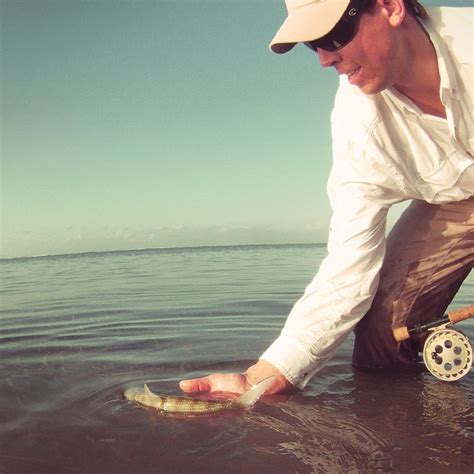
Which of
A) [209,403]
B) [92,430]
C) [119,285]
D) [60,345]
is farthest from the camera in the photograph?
[119,285]

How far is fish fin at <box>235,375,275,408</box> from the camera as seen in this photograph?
3.07 meters

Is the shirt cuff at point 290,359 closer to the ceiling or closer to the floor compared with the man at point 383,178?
closer to the floor

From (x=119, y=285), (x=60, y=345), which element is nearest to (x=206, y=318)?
(x=60, y=345)

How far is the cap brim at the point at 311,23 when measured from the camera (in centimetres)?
293

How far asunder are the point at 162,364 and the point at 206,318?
2.04m

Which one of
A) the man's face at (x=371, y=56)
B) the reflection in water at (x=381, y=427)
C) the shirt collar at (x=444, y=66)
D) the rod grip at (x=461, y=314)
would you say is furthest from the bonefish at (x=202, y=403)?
the shirt collar at (x=444, y=66)

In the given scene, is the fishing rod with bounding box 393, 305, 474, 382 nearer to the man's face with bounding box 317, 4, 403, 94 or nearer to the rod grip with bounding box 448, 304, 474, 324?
the rod grip with bounding box 448, 304, 474, 324

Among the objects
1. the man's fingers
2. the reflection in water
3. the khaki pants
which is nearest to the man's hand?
the man's fingers

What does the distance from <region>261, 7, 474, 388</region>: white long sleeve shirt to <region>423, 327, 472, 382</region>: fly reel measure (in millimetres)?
529

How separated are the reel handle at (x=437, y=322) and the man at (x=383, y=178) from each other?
0.10 meters

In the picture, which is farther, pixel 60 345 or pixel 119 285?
pixel 119 285

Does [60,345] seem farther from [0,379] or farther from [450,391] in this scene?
[450,391]

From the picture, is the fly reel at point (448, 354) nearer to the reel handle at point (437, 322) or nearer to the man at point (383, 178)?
the reel handle at point (437, 322)

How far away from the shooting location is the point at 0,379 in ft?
12.4
